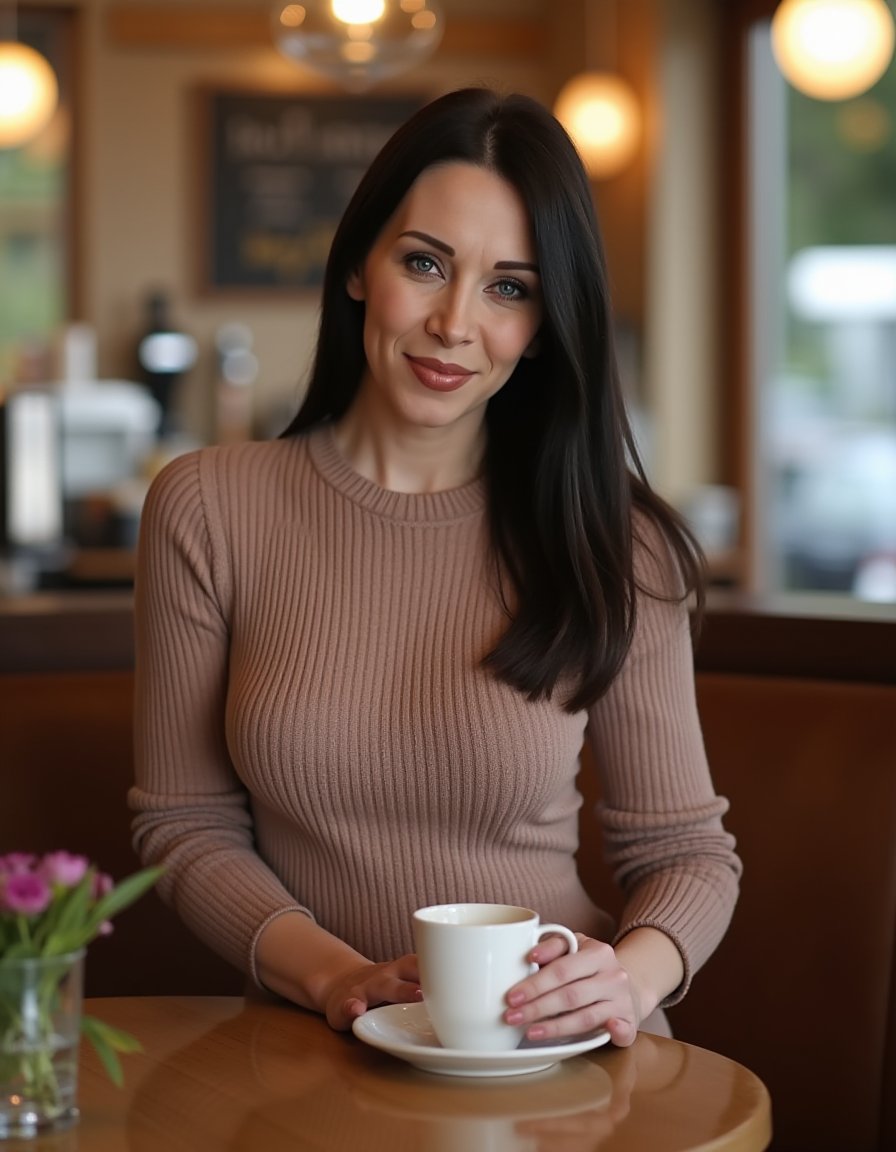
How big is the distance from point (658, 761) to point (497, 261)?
51cm

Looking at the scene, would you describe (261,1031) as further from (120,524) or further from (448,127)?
(120,524)

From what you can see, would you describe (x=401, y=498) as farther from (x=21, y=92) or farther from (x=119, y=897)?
(x=21, y=92)

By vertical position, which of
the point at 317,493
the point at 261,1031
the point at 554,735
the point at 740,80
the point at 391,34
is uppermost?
the point at 740,80

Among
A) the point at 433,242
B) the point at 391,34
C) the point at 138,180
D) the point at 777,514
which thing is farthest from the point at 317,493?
the point at 138,180

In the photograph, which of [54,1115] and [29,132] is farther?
[29,132]

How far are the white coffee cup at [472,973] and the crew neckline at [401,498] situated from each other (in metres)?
0.64

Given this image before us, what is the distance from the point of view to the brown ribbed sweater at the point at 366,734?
5.33ft

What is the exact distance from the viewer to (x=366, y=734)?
63.9 inches

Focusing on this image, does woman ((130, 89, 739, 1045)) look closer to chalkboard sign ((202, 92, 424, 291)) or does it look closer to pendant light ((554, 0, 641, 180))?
pendant light ((554, 0, 641, 180))

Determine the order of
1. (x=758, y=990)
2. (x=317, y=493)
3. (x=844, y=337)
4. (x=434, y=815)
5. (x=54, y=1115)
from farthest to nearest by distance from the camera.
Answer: (x=844, y=337) → (x=758, y=990) → (x=317, y=493) → (x=434, y=815) → (x=54, y=1115)

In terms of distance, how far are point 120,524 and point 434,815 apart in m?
3.87

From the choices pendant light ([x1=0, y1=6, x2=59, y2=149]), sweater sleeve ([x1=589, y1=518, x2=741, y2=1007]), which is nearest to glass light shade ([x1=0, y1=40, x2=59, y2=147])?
pendant light ([x1=0, y1=6, x2=59, y2=149])

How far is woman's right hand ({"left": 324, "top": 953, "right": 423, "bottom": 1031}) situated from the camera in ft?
4.44

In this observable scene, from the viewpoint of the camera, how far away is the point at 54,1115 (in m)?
1.08
